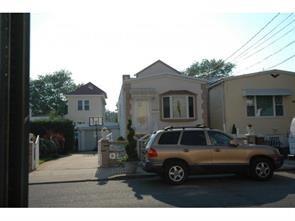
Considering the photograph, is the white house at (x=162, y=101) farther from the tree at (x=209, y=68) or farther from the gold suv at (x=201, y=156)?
the tree at (x=209, y=68)

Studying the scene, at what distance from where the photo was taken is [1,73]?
224 centimetres

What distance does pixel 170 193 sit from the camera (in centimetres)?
1037

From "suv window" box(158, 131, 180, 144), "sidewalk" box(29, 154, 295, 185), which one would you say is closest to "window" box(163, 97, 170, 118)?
"sidewalk" box(29, 154, 295, 185)

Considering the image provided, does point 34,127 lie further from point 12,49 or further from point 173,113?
point 12,49

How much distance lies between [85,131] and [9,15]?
1382 inches

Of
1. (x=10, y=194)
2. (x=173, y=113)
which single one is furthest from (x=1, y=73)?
(x=173, y=113)

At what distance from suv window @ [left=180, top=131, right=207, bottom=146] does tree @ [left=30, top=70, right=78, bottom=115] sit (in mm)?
58608

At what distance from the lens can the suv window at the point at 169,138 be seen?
1220 cm

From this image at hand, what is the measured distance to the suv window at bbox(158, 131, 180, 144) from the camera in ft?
40.0

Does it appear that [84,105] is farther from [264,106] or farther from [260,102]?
[264,106]

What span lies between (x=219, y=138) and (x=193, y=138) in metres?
0.90

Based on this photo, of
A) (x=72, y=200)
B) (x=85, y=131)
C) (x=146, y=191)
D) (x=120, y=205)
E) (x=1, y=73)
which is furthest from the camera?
(x=85, y=131)

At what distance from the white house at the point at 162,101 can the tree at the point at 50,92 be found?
47228 mm

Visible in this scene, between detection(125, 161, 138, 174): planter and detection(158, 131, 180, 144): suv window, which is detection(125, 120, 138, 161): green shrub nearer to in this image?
detection(125, 161, 138, 174): planter
